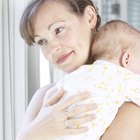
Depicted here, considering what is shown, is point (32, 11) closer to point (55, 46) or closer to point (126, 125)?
point (55, 46)

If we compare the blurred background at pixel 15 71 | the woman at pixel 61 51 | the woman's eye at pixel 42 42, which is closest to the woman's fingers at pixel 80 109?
the woman at pixel 61 51

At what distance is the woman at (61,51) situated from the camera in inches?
42.7

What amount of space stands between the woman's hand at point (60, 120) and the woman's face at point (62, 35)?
0.61ft

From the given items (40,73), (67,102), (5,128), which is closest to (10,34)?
(40,73)

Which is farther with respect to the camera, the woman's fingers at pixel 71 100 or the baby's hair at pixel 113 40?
the baby's hair at pixel 113 40

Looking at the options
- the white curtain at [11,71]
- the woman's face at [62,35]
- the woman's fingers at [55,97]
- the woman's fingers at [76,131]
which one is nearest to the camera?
the woman's fingers at [76,131]

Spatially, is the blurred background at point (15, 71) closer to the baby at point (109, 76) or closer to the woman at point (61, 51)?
the woman at point (61, 51)

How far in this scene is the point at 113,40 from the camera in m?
1.24

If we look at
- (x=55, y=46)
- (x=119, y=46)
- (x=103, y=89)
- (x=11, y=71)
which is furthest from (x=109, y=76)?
(x=11, y=71)

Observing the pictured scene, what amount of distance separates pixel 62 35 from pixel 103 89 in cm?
32

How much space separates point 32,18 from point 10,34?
0.42 meters

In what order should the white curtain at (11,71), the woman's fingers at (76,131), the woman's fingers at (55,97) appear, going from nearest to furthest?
1. the woman's fingers at (76,131)
2. the woman's fingers at (55,97)
3. the white curtain at (11,71)

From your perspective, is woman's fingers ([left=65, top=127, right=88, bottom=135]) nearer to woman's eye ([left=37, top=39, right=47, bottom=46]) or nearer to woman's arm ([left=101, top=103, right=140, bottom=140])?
woman's arm ([left=101, top=103, right=140, bottom=140])

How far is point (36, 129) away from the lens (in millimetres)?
1132
